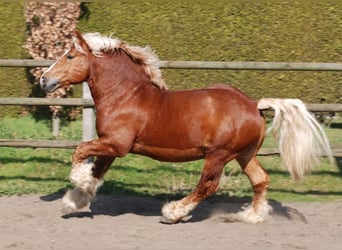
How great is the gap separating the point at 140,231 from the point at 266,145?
2969 mm

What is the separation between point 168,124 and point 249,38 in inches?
171

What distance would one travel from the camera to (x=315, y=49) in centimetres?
973

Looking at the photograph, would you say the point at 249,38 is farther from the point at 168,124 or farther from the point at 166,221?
the point at 166,221

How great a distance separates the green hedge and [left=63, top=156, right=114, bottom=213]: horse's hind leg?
397 cm

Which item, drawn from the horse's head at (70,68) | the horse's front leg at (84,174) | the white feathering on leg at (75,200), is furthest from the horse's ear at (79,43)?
the white feathering on leg at (75,200)

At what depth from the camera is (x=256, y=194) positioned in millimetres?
5918

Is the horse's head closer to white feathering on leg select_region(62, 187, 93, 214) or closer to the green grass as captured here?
white feathering on leg select_region(62, 187, 93, 214)

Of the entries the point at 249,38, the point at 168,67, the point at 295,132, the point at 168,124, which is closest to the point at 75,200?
the point at 168,124

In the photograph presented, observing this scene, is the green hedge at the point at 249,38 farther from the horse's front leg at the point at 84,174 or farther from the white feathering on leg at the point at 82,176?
the white feathering on leg at the point at 82,176

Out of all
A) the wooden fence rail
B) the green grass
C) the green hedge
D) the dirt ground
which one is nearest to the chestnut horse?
the dirt ground

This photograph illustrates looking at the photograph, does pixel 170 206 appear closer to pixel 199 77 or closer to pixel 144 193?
pixel 144 193

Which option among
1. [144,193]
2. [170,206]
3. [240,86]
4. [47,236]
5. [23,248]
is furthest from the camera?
[240,86]

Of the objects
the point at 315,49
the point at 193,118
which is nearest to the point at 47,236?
the point at 193,118

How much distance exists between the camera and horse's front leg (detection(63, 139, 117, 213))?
18.6ft
